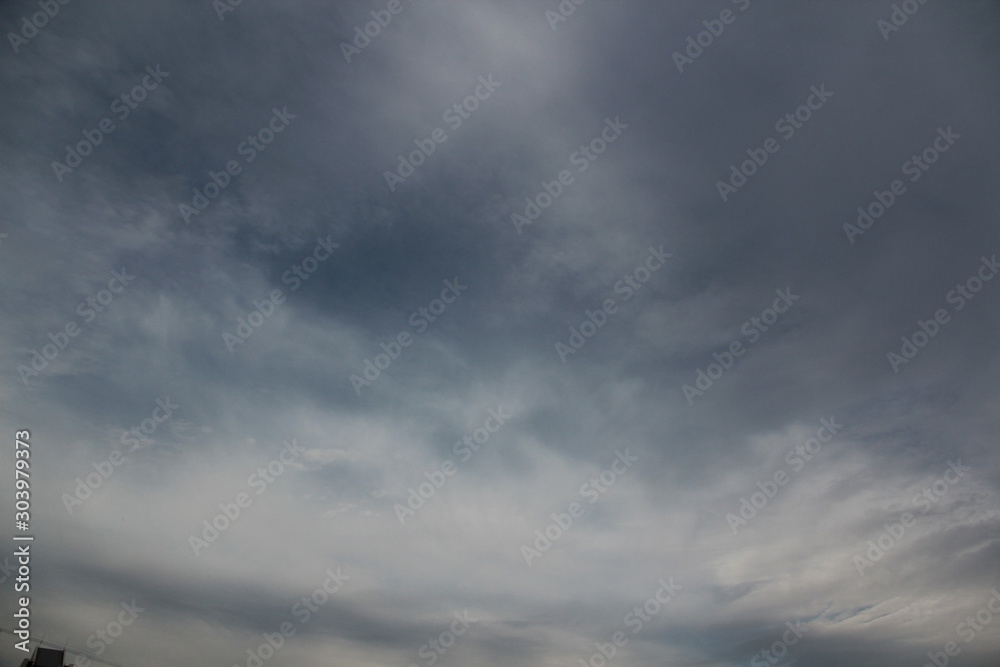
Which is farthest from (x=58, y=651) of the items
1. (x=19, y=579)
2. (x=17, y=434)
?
(x=17, y=434)

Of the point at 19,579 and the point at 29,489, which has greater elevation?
the point at 29,489

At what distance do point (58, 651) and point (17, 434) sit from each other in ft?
272

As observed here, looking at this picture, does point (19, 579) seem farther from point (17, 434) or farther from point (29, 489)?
point (17, 434)

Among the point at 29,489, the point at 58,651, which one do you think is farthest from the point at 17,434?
the point at 58,651

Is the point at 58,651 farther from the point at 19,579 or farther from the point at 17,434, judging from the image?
the point at 17,434

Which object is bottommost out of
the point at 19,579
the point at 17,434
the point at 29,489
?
the point at 19,579

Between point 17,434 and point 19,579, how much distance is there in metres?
15.8

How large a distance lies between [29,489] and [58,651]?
80334 mm

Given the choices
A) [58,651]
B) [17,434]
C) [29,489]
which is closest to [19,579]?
[29,489]

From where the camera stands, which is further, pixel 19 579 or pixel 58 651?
pixel 58 651

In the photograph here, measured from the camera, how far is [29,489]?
6519cm

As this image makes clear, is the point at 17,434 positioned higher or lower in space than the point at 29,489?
higher

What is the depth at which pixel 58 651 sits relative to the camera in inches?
4717

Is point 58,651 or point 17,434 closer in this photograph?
point 17,434
